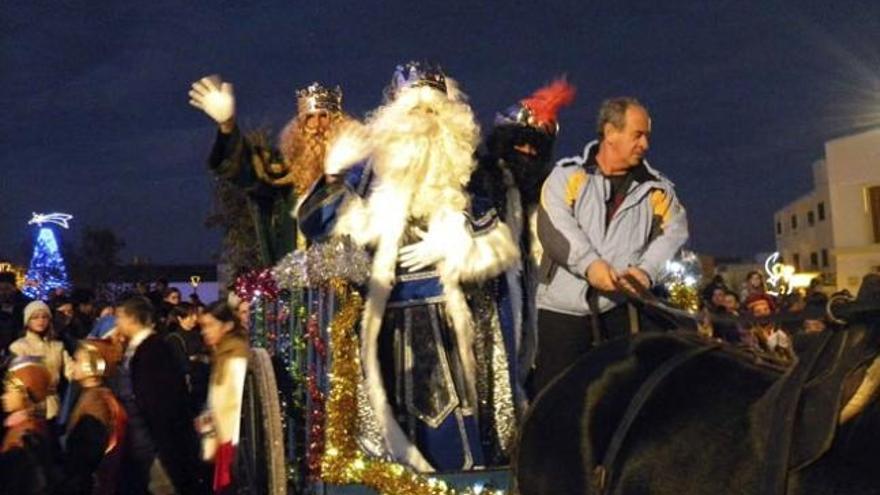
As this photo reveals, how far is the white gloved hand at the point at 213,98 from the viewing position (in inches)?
302

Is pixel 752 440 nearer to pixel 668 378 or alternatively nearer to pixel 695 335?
pixel 668 378

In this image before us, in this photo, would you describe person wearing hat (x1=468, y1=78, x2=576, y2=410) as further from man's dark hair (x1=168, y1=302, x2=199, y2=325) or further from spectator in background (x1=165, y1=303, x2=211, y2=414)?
man's dark hair (x1=168, y1=302, x2=199, y2=325)

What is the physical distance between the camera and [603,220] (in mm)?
4688

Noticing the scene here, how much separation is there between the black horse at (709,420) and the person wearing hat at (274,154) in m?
4.22

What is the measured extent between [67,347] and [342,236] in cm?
369

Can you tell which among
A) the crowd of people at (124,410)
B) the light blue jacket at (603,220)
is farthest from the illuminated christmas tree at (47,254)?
the light blue jacket at (603,220)

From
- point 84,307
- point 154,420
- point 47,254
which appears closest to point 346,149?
point 154,420

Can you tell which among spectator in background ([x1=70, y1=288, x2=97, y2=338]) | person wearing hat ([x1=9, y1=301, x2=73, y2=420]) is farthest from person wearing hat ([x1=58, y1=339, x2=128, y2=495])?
spectator in background ([x1=70, y1=288, x2=97, y2=338])

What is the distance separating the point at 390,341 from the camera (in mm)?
7109

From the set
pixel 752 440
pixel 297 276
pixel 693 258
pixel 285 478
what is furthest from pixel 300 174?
pixel 752 440

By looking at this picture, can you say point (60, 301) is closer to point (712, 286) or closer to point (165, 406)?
point (165, 406)

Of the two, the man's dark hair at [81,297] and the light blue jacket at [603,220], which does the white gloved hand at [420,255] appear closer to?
the light blue jacket at [603,220]

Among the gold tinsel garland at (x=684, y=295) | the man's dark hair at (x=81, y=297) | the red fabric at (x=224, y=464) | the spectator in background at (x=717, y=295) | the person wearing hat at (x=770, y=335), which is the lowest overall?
the red fabric at (x=224, y=464)

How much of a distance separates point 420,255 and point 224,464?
5.58 ft
